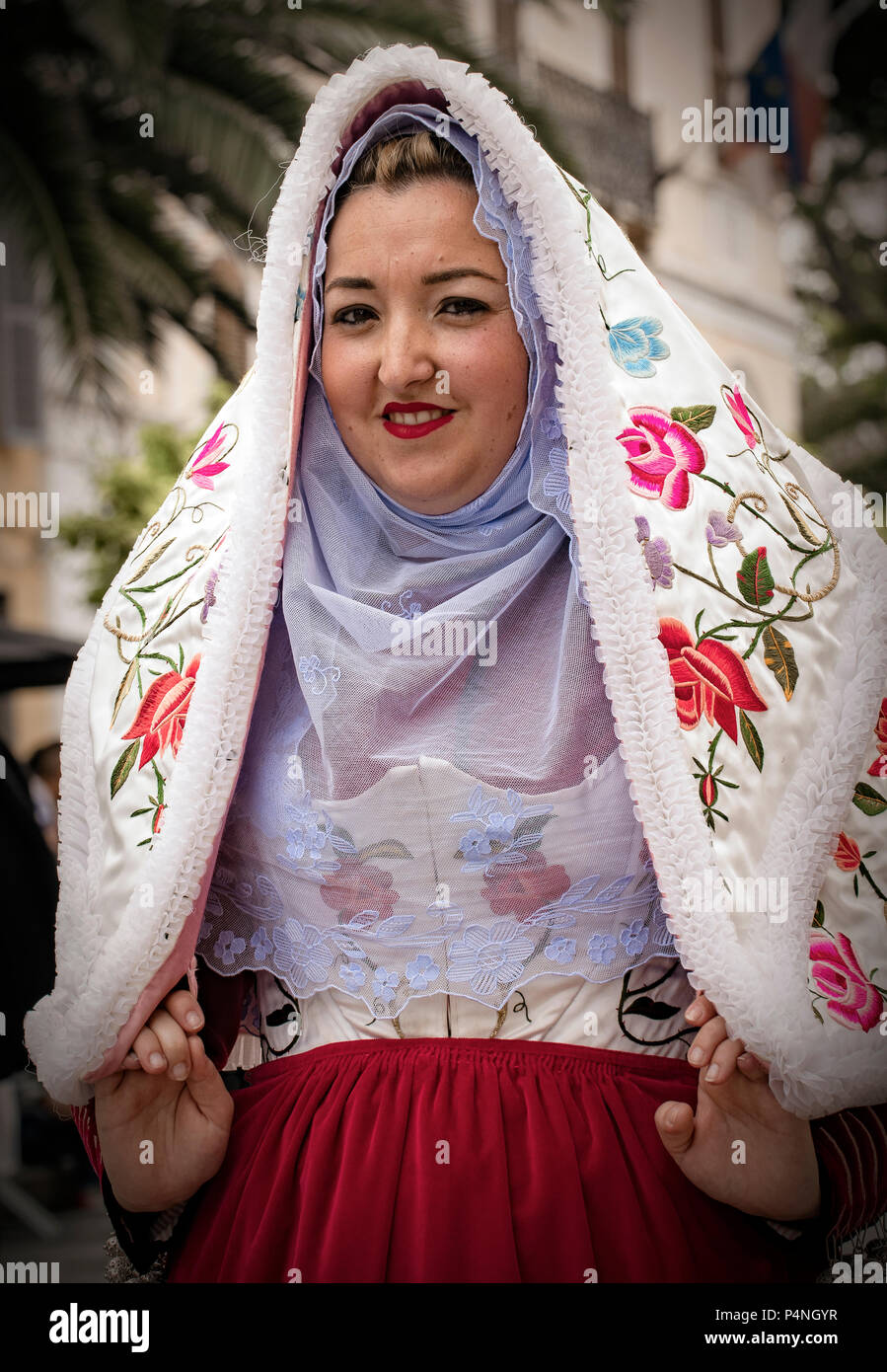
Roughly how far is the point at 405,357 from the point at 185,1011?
995 mm

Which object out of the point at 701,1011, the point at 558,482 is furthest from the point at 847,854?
the point at 558,482

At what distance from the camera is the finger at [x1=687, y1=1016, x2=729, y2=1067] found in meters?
1.67

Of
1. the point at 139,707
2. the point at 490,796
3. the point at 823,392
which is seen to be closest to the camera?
the point at 490,796

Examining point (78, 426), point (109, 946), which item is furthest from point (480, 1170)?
point (78, 426)

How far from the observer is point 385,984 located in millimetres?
1866

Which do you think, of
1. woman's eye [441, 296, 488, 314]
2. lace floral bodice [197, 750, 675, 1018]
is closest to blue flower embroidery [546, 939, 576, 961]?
lace floral bodice [197, 750, 675, 1018]

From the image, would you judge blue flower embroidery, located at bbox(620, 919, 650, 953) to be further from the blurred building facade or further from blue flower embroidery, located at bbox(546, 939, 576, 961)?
the blurred building facade

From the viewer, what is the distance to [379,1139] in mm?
1806

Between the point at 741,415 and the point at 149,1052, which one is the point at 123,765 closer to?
the point at 149,1052

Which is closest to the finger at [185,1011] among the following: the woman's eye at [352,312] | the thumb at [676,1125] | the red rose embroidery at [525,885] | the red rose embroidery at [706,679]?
the red rose embroidery at [525,885]

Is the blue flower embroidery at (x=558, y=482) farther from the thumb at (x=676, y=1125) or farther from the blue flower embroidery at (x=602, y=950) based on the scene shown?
the thumb at (x=676, y=1125)

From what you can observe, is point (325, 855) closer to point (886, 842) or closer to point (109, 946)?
point (109, 946)

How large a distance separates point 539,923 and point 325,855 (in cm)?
33
